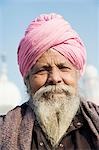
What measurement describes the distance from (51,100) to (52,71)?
193 millimetres

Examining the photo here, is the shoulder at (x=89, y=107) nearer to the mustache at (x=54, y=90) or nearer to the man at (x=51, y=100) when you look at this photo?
the man at (x=51, y=100)

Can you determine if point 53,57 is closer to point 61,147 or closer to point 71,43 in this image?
point 71,43

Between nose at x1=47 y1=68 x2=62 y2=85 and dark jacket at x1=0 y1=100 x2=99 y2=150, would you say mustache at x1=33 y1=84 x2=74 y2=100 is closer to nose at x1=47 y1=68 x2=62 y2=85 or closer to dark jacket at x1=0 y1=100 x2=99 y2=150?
nose at x1=47 y1=68 x2=62 y2=85

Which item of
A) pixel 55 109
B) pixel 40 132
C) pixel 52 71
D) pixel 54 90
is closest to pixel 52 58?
pixel 52 71

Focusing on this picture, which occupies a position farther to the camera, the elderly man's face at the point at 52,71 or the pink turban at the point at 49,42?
the pink turban at the point at 49,42

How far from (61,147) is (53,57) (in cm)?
57

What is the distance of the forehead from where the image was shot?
337 centimetres

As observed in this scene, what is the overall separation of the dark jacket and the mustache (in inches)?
6.0

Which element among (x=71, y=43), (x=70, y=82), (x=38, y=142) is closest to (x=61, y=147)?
(x=38, y=142)

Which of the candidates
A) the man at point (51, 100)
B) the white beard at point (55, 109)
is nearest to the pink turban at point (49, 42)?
the man at point (51, 100)

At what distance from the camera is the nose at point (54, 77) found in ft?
10.8

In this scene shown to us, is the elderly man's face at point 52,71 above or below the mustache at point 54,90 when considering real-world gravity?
above

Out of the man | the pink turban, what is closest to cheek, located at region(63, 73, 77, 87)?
the man

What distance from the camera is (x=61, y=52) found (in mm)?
3418
